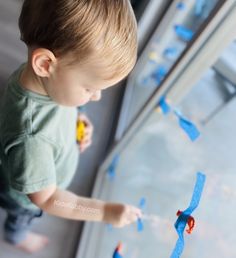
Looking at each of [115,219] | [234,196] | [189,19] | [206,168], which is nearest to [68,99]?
[115,219]

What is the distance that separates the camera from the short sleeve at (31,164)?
65 centimetres

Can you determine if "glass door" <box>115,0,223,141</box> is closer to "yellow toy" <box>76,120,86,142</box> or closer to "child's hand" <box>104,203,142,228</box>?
"yellow toy" <box>76,120,86,142</box>

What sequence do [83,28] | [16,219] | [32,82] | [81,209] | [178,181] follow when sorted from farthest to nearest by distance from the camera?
[178,181] → [16,219] → [81,209] → [32,82] → [83,28]

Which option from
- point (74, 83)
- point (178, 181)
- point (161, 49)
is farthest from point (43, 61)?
point (161, 49)

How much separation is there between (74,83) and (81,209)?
0.28m

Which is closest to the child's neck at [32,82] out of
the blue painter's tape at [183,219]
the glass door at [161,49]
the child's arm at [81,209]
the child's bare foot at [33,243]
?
the child's arm at [81,209]

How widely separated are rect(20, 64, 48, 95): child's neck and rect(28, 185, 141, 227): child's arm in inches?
7.3

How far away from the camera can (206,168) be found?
0.99m

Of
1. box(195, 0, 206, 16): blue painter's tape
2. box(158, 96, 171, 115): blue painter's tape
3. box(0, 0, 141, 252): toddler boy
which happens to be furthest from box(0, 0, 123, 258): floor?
box(195, 0, 206, 16): blue painter's tape

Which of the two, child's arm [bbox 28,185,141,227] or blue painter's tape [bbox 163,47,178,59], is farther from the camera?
blue painter's tape [bbox 163,47,178,59]

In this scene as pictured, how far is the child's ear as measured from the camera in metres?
0.57

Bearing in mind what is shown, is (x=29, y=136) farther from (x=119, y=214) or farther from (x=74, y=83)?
(x=119, y=214)

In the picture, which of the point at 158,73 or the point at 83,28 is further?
the point at 158,73

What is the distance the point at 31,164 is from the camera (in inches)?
25.7
